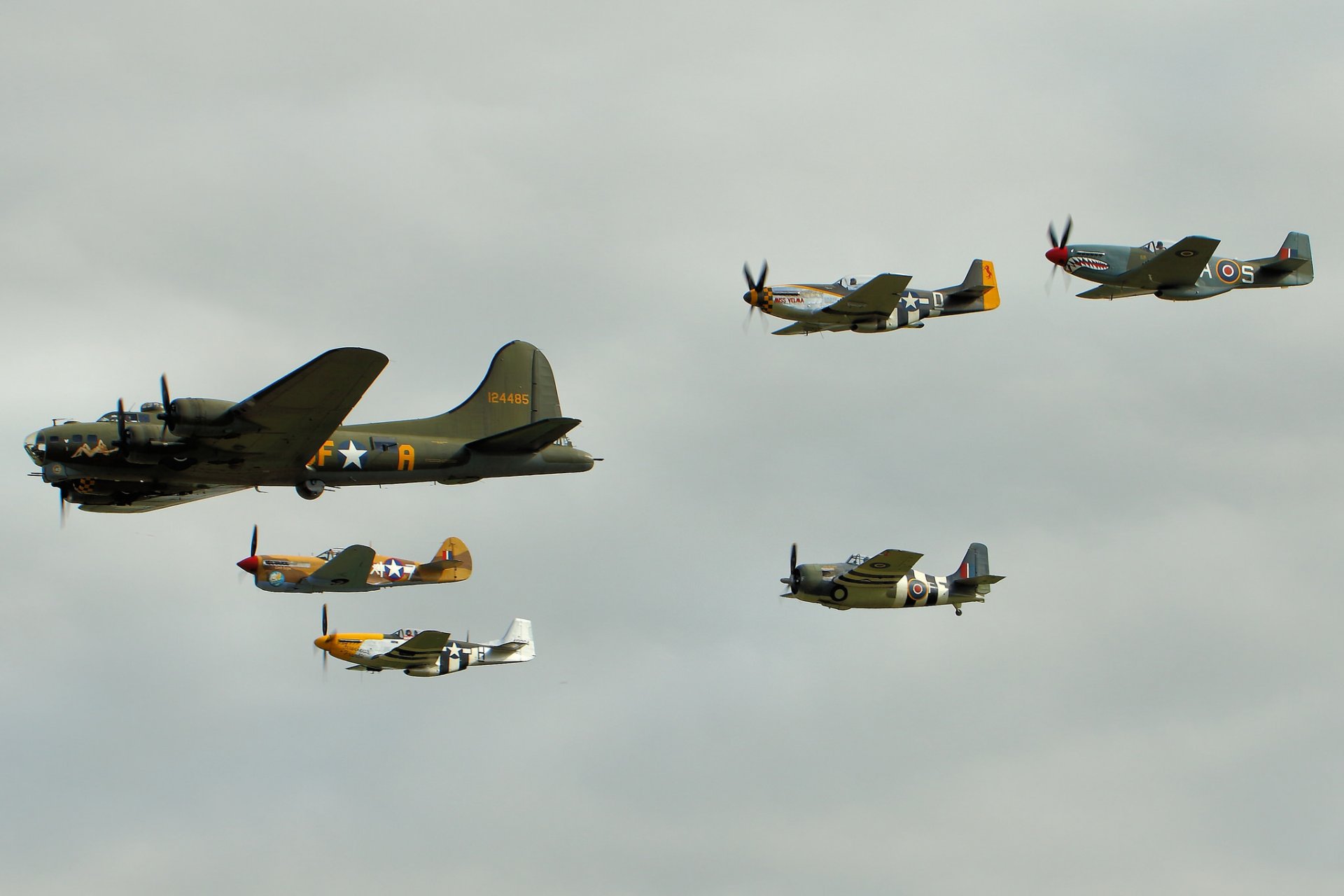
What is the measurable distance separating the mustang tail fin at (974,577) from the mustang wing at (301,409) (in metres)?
25.2

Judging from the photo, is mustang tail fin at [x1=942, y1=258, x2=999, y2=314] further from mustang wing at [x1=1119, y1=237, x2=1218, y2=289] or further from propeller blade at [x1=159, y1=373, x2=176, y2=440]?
propeller blade at [x1=159, y1=373, x2=176, y2=440]

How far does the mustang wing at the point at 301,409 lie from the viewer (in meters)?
43.0

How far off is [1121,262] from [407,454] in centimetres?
2719

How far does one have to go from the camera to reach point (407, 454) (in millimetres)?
49250

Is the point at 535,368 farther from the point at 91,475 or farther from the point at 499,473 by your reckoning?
the point at 91,475

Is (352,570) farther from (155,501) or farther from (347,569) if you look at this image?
(155,501)

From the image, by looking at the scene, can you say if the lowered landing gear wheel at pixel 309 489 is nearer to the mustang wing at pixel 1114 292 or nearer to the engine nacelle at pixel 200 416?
the engine nacelle at pixel 200 416

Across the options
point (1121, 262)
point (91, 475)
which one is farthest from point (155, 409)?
point (1121, 262)

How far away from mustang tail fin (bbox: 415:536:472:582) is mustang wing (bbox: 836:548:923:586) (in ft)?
73.0

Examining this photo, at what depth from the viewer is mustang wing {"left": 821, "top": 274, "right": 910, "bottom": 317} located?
184 feet

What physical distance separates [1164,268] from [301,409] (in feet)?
103

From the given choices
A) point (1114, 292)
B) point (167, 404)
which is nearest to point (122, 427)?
point (167, 404)

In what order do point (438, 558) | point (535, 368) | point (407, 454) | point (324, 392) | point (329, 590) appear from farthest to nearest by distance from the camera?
point (438, 558) < point (329, 590) < point (535, 368) < point (407, 454) < point (324, 392)

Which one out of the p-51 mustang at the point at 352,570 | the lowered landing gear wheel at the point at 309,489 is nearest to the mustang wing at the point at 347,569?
the p-51 mustang at the point at 352,570
